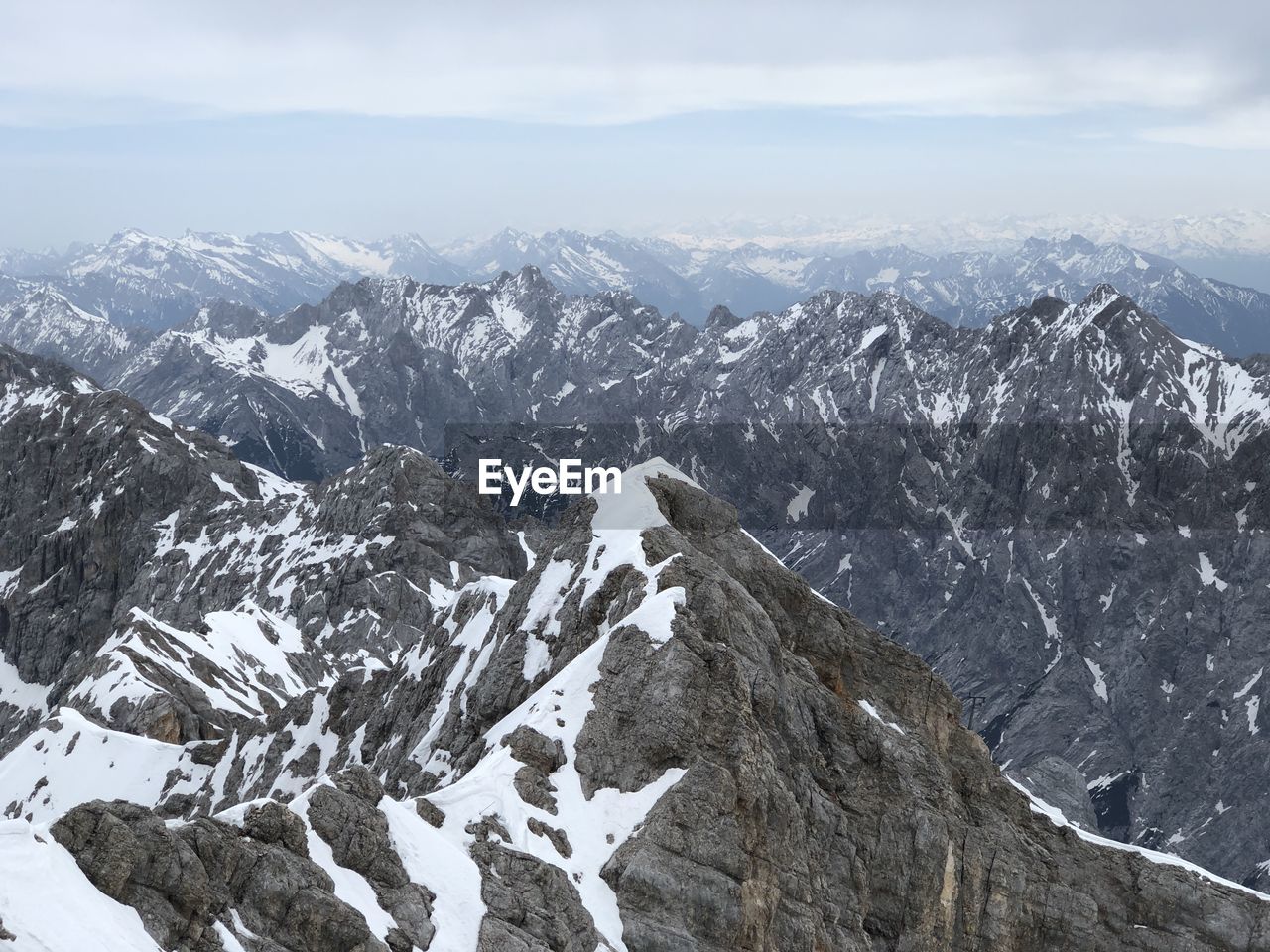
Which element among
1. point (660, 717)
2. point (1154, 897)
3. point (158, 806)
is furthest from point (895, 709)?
point (158, 806)

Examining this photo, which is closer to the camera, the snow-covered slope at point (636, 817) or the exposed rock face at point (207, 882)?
the exposed rock face at point (207, 882)

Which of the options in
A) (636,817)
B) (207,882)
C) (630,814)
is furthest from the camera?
(630,814)

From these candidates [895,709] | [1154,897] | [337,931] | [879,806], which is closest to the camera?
[337,931]

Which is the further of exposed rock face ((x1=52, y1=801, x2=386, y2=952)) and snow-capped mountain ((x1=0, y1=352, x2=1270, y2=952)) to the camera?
A: snow-capped mountain ((x1=0, y1=352, x2=1270, y2=952))

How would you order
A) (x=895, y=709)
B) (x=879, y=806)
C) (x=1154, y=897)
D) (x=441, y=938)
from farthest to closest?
(x=895, y=709), (x=1154, y=897), (x=879, y=806), (x=441, y=938)

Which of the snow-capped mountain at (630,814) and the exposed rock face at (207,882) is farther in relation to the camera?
the snow-capped mountain at (630,814)

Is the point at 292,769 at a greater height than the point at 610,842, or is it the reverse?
the point at 610,842

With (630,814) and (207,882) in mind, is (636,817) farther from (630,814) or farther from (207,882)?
(207,882)

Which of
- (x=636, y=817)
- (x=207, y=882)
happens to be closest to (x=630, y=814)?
(x=636, y=817)

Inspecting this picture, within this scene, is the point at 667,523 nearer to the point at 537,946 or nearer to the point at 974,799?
the point at 974,799

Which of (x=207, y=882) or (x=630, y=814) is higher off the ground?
(x=207, y=882)

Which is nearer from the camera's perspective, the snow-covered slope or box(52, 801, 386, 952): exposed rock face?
box(52, 801, 386, 952): exposed rock face
